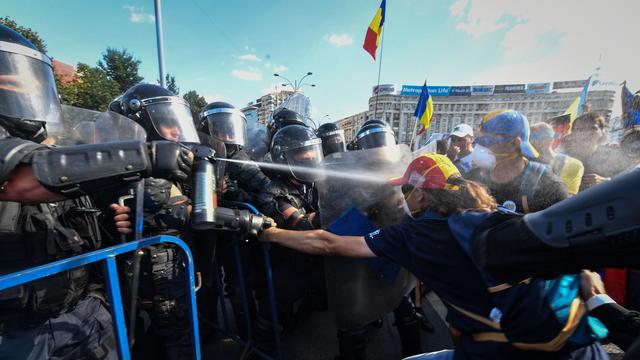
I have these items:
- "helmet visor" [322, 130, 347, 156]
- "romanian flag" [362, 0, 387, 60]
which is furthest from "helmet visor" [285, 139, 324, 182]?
"romanian flag" [362, 0, 387, 60]

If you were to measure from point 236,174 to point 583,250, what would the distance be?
10.3ft

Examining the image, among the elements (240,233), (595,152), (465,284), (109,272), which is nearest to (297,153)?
(240,233)

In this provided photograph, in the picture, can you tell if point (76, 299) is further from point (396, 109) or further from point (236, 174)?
point (396, 109)

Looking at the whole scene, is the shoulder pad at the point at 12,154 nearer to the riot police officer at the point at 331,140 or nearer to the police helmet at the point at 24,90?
the police helmet at the point at 24,90

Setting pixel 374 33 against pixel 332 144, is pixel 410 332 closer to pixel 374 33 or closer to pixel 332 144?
pixel 332 144

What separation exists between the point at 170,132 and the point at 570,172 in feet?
13.7

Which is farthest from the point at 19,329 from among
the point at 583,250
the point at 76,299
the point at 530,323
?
the point at 530,323

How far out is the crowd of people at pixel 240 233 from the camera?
46.3 inches

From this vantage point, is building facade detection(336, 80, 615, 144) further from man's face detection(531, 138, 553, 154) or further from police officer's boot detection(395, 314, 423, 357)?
police officer's boot detection(395, 314, 423, 357)

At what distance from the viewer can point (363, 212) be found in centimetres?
191

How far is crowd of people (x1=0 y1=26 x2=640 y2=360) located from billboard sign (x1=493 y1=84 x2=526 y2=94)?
76184 millimetres

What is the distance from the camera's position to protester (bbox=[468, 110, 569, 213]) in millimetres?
2416

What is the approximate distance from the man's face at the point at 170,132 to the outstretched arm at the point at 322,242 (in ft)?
4.66

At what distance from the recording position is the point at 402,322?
2.47 meters
